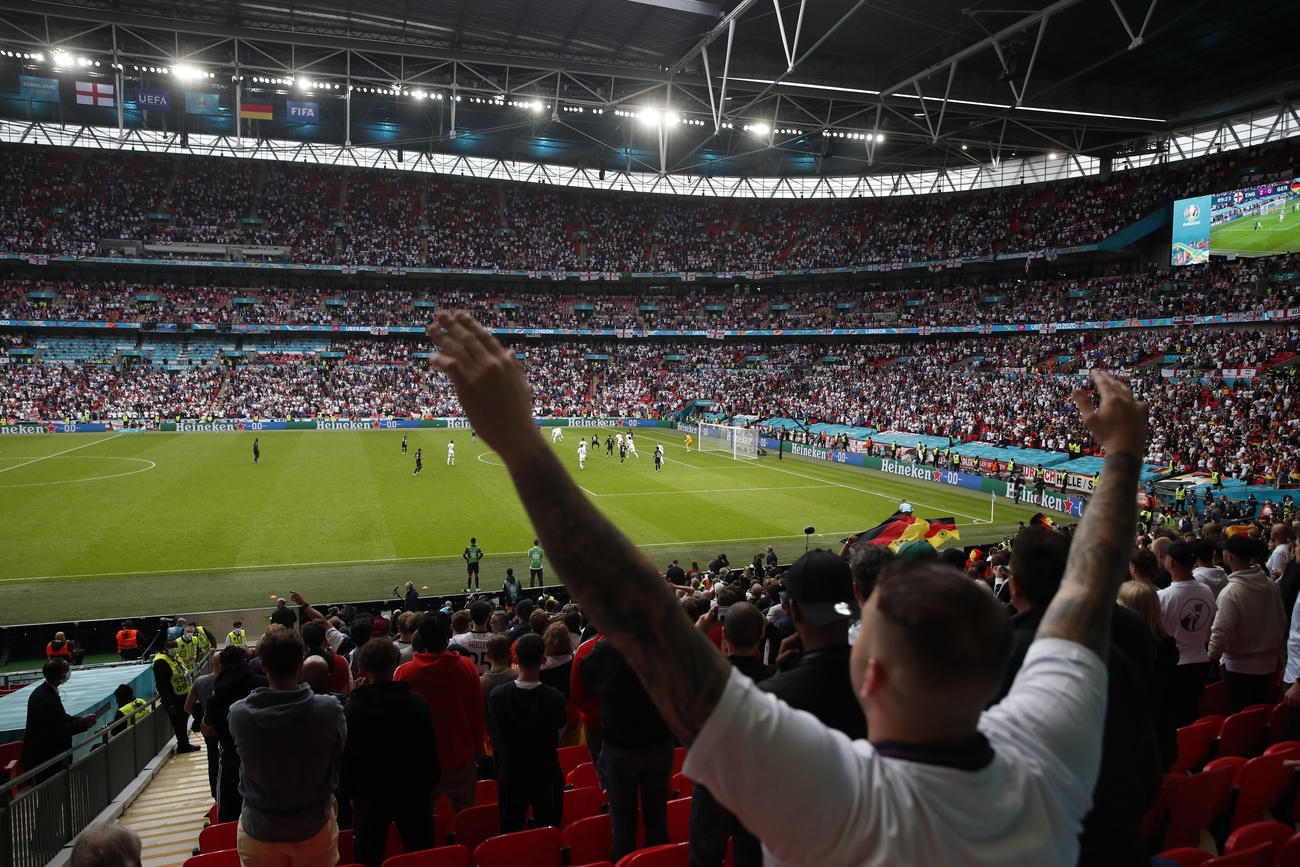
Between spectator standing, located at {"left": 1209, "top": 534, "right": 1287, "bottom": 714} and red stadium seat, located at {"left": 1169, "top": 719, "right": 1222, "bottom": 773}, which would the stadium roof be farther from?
red stadium seat, located at {"left": 1169, "top": 719, "right": 1222, "bottom": 773}

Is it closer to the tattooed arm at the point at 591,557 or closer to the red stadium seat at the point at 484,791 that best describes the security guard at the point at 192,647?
the red stadium seat at the point at 484,791

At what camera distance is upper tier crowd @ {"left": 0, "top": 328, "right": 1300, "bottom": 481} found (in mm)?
38406

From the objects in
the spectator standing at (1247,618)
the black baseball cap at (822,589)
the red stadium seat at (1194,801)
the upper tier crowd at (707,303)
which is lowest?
the red stadium seat at (1194,801)

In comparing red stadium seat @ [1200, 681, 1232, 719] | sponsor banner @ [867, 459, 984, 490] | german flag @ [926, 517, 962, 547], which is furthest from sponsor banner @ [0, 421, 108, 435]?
red stadium seat @ [1200, 681, 1232, 719]

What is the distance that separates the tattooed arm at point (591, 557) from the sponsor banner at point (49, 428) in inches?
2440

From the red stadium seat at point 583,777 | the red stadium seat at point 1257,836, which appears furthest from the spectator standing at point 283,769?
the red stadium seat at point 1257,836

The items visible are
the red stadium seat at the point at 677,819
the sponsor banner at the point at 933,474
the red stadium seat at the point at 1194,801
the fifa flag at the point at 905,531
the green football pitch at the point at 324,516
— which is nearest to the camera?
the red stadium seat at the point at 1194,801

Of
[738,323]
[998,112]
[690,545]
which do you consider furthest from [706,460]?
[738,323]

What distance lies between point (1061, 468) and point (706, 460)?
60.1 feet

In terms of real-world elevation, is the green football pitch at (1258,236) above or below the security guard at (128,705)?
above

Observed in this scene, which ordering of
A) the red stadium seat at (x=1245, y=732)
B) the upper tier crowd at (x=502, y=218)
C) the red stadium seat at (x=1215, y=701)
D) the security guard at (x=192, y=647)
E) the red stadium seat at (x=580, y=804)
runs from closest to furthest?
the red stadium seat at (x=580, y=804) → the red stadium seat at (x=1245, y=732) → the red stadium seat at (x=1215, y=701) → the security guard at (x=192, y=647) → the upper tier crowd at (x=502, y=218)

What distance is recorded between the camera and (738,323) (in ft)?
250

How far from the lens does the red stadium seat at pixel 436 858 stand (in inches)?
166

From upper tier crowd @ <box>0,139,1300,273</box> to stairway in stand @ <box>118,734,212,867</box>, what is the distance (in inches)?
2479
